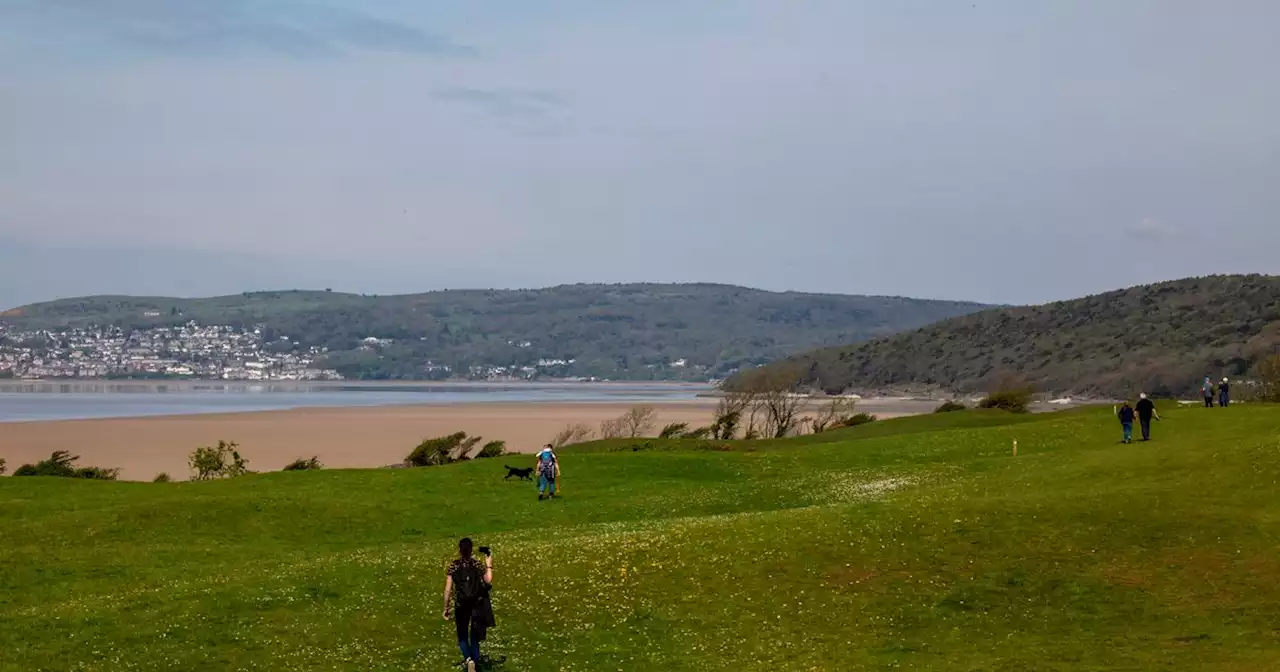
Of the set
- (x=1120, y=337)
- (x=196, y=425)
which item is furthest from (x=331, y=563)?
(x=1120, y=337)

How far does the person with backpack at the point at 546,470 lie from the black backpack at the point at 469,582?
22.8 metres

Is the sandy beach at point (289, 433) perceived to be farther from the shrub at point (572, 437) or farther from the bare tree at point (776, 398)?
the bare tree at point (776, 398)

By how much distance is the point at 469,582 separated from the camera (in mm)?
21375

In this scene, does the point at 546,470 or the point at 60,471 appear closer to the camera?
the point at 546,470

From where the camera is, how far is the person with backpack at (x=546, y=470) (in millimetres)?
44531

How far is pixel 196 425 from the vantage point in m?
118

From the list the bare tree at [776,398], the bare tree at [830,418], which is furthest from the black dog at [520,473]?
the bare tree at [776,398]

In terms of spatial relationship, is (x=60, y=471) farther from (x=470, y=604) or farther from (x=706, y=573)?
(x=470, y=604)

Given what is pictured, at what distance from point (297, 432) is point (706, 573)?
88.2 metres

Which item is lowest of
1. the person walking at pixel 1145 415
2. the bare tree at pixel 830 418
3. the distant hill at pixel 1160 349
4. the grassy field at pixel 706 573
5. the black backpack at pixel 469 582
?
the grassy field at pixel 706 573

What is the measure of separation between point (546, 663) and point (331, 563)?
1044 centimetres

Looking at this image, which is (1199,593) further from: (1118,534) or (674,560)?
(674,560)

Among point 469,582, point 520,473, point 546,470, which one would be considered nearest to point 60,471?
point 520,473

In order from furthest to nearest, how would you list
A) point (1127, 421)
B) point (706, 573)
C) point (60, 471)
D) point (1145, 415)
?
point (60, 471) < point (1127, 421) < point (1145, 415) < point (706, 573)
